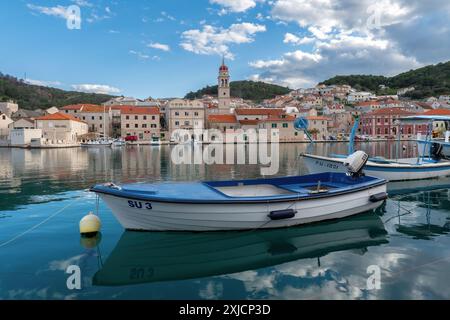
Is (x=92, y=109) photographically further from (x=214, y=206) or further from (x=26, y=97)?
(x=214, y=206)

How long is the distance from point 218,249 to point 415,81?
164m

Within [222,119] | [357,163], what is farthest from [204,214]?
[222,119]

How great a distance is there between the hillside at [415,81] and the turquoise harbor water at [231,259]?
458ft

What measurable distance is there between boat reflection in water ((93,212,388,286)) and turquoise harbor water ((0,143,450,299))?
0.08 ft

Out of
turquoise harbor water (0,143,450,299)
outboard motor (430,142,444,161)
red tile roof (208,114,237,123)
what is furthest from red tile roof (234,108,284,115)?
turquoise harbor water (0,143,450,299)

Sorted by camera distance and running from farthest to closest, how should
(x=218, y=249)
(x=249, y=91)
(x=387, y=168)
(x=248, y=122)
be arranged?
(x=249, y=91)
(x=248, y=122)
(x=387, y=168)
(x=218, y=249)

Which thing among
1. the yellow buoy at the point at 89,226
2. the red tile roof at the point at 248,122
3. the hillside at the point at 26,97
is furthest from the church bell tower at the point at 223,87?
the yellow buoy at the point at 89,226

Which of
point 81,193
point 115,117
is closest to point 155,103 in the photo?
point 115,117

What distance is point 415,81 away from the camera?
14512 cm

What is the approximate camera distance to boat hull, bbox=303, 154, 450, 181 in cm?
1603

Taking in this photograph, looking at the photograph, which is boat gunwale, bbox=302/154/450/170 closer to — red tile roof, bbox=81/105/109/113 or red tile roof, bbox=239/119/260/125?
red tile roof, bbox=239/119/260/125

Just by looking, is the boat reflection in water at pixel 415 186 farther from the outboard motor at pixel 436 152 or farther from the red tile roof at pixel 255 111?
the red tile roof at pixel 255 111

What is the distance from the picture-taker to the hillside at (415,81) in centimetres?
12850

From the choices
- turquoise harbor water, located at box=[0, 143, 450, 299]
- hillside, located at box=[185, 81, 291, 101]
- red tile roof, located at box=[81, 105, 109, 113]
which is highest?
hillside, located at box=[185, 81, 291, 101]
